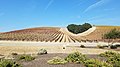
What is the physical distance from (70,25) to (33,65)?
108023 millimetres

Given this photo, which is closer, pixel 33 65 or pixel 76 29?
pixel 33 65

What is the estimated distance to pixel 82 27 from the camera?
4624 inches

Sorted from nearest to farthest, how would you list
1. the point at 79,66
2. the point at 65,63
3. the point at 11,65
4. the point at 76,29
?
the point at 11,65 → the point at 79,66 → the point at 65,63 → the point at 76,29

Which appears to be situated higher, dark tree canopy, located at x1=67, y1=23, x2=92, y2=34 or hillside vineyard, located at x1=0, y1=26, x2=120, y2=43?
dark tree canopy, located at x1=67, y1=23, x2=92, y2=34

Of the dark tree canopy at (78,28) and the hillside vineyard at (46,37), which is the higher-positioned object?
the dark tree canopy at (78,28)

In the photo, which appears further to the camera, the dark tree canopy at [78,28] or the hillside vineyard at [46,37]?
the dark tree canopy at [78,28]

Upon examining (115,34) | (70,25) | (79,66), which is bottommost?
(79,66)

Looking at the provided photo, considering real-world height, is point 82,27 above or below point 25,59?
above

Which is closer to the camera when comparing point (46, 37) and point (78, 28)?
point (46, 37)

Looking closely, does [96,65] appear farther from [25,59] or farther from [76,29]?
[76,29]

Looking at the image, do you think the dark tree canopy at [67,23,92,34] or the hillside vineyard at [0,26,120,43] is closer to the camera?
the hillside vineyard at [0,26,120,43]

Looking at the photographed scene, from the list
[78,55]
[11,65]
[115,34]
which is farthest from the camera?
[115,34]

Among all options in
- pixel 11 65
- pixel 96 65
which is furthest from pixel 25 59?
pixel 96 65

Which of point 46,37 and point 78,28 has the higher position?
point 78,28
